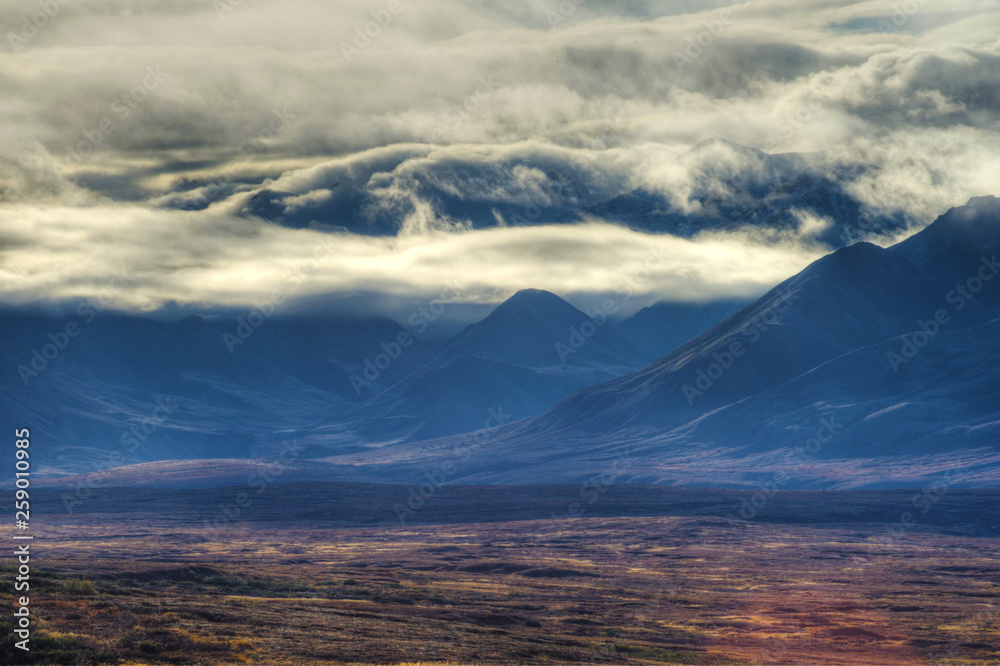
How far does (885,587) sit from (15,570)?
296 ft

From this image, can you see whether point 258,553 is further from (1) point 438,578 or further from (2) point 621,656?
(2) point 621,656

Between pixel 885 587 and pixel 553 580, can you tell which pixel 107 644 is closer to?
pixel 553 580

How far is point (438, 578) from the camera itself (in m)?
115

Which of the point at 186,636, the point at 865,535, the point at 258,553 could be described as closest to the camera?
the point at 186,636

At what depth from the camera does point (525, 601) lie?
90.6 m

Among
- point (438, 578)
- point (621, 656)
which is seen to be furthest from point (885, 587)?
point (621, 656)

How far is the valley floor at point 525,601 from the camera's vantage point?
51.7 metres

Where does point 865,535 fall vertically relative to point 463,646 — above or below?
below

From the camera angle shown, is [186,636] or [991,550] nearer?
[186,636]

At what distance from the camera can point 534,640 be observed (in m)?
61.8

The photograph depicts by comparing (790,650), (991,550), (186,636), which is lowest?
(991,550)

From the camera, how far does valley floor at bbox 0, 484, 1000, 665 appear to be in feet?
170

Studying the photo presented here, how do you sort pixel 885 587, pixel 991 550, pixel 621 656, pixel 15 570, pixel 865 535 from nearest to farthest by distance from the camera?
pixel 621 656 < pixel 15 570 < pixel 885 587 < pixel 991 550 < pixel 865 535

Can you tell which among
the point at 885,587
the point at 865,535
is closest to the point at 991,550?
the point at 865,535
